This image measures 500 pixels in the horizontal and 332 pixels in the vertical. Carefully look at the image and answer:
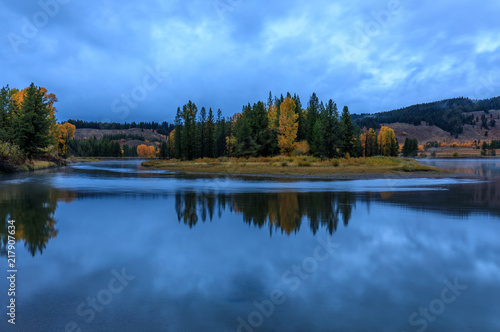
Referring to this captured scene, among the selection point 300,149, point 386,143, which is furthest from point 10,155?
point 386,143

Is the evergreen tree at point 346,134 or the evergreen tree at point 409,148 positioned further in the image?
the evergreen tree at point 409,148

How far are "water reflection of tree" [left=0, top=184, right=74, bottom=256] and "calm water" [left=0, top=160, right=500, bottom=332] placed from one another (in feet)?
0.24

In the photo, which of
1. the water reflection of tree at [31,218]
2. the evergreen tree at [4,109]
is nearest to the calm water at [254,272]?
the water reflection of tree at [31,218]

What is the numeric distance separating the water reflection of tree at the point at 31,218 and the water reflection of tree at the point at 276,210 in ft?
14.2

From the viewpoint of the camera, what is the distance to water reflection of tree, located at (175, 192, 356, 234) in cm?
1252

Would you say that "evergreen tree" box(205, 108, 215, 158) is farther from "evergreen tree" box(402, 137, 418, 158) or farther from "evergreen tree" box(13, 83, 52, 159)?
"evergreen tree" box(402, 137, 418, 158)

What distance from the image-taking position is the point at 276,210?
50.5 ft

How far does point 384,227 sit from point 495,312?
6.48 metres

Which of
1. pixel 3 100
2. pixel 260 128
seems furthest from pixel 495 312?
pixel 260 128

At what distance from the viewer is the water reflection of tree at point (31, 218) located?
958cm

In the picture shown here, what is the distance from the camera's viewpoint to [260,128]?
82.8m

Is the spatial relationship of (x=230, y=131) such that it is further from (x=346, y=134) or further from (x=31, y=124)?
(x=31, y=124)

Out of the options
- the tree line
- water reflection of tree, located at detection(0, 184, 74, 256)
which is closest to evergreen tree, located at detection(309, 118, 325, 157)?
the tree line

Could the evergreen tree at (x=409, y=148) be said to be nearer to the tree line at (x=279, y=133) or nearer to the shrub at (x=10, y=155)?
the tree line at (x=279, y=133)
